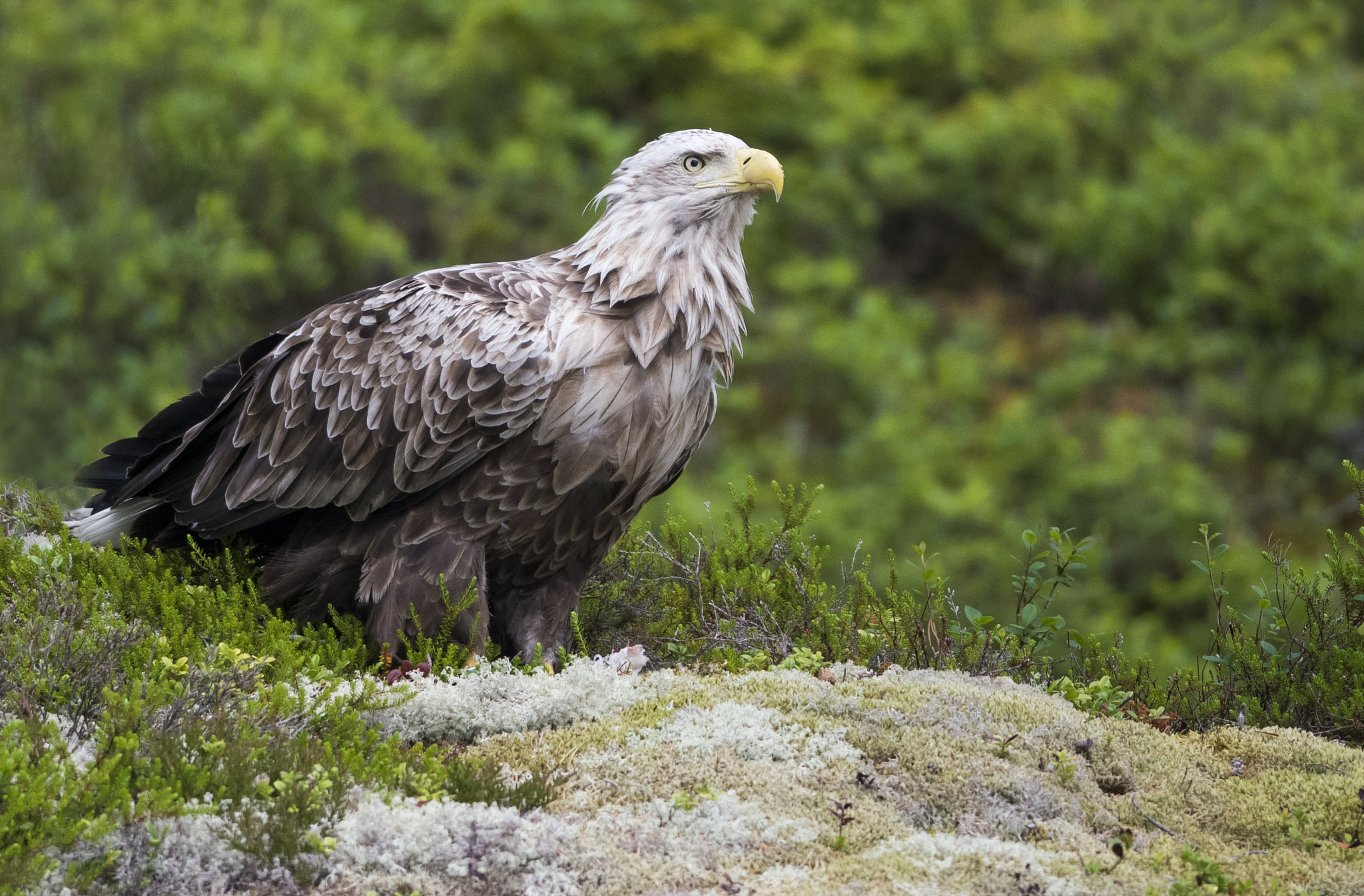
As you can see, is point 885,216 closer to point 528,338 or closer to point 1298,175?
point 1298,175

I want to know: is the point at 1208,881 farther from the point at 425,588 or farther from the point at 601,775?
the point at 425,588

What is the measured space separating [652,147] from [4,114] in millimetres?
7294

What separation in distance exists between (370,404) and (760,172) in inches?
63.4

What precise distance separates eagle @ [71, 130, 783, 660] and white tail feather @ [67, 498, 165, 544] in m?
0.17

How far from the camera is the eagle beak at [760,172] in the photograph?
493cm

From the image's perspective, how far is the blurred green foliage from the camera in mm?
9602

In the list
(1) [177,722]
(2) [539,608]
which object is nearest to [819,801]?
(1) [177,722]

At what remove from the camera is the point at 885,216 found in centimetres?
1170

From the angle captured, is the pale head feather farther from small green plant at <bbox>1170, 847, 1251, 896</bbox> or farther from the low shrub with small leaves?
small green plant at <bbox>1170, 847, 1251, 896</bbox>

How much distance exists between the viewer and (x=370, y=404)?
4934 mm

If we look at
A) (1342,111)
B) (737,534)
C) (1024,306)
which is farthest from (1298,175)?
(737,534)

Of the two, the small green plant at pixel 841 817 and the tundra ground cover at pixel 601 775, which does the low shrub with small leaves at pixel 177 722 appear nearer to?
the tundra ground cover at pixel 601 775

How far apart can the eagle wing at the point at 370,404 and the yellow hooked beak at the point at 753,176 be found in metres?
0.76

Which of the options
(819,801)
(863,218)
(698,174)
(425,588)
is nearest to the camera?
Result: (819,801)
